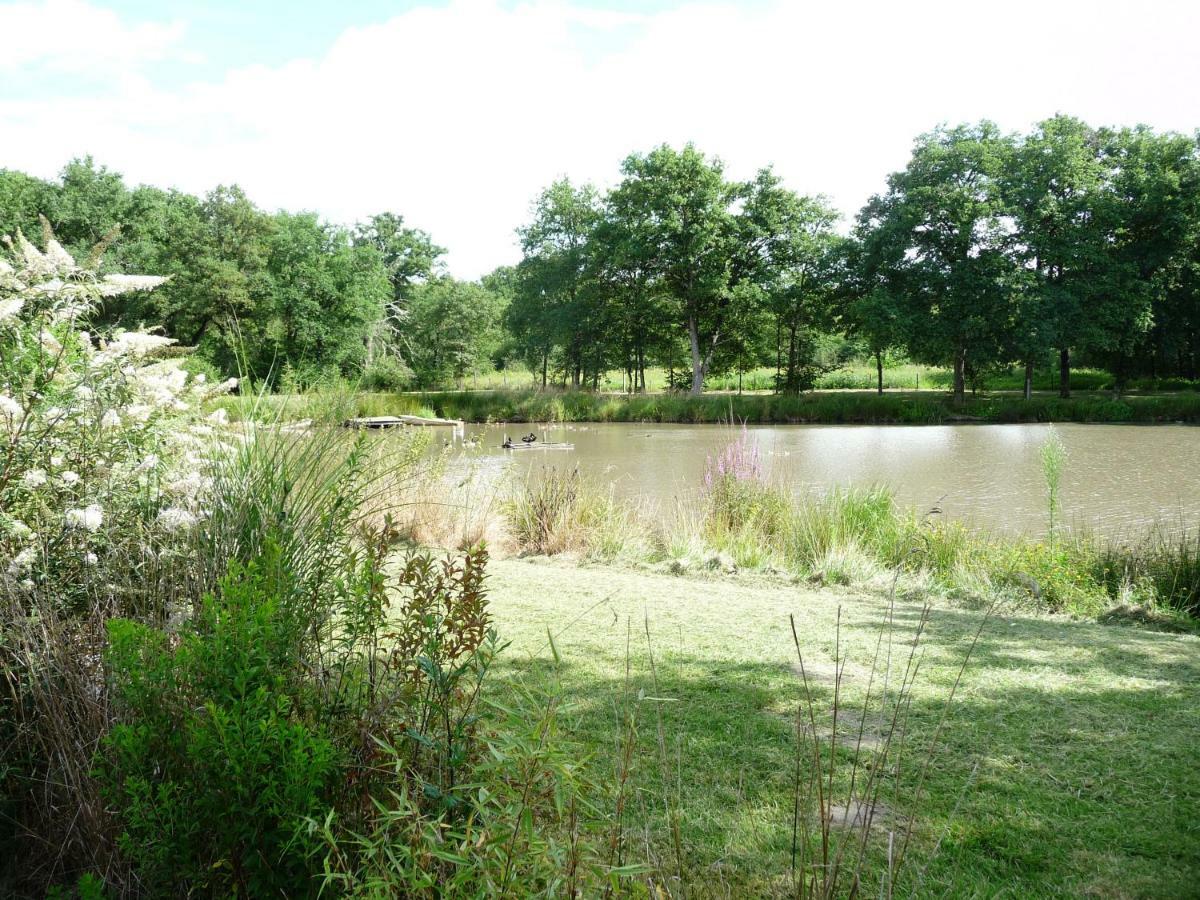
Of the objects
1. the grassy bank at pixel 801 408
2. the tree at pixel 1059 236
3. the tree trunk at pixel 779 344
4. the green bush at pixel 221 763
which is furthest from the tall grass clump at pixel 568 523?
the tree trunk at pixel 779 344

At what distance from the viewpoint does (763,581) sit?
7008 mm

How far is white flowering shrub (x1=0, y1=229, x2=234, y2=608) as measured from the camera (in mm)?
2838

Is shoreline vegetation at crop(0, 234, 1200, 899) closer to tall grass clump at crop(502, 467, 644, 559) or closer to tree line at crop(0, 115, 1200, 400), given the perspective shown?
tall grass clump at crop(502, 467, 644, 559)

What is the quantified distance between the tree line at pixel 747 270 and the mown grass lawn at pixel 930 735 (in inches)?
1056

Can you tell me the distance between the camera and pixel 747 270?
40.8 meters

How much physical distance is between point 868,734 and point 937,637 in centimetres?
191

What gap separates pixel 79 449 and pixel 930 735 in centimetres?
374

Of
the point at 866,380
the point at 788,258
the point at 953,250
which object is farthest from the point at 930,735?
A: the point at 866,380

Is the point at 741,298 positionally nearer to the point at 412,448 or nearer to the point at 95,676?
the point at 412,448

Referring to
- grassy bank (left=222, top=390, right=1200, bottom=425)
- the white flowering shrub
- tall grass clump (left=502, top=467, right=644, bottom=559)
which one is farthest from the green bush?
grassy bank (left=222, top=390, right=1200, bottom=425)

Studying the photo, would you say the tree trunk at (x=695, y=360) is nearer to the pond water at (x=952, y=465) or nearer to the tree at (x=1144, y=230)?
the pond water at (x=952, y=465)

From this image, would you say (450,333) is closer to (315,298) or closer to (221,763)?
(315,298)

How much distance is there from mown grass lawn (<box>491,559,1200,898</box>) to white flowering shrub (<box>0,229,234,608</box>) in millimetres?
1676


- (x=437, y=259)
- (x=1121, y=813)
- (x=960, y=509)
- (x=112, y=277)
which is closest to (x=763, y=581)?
(x=1121, y=813)
